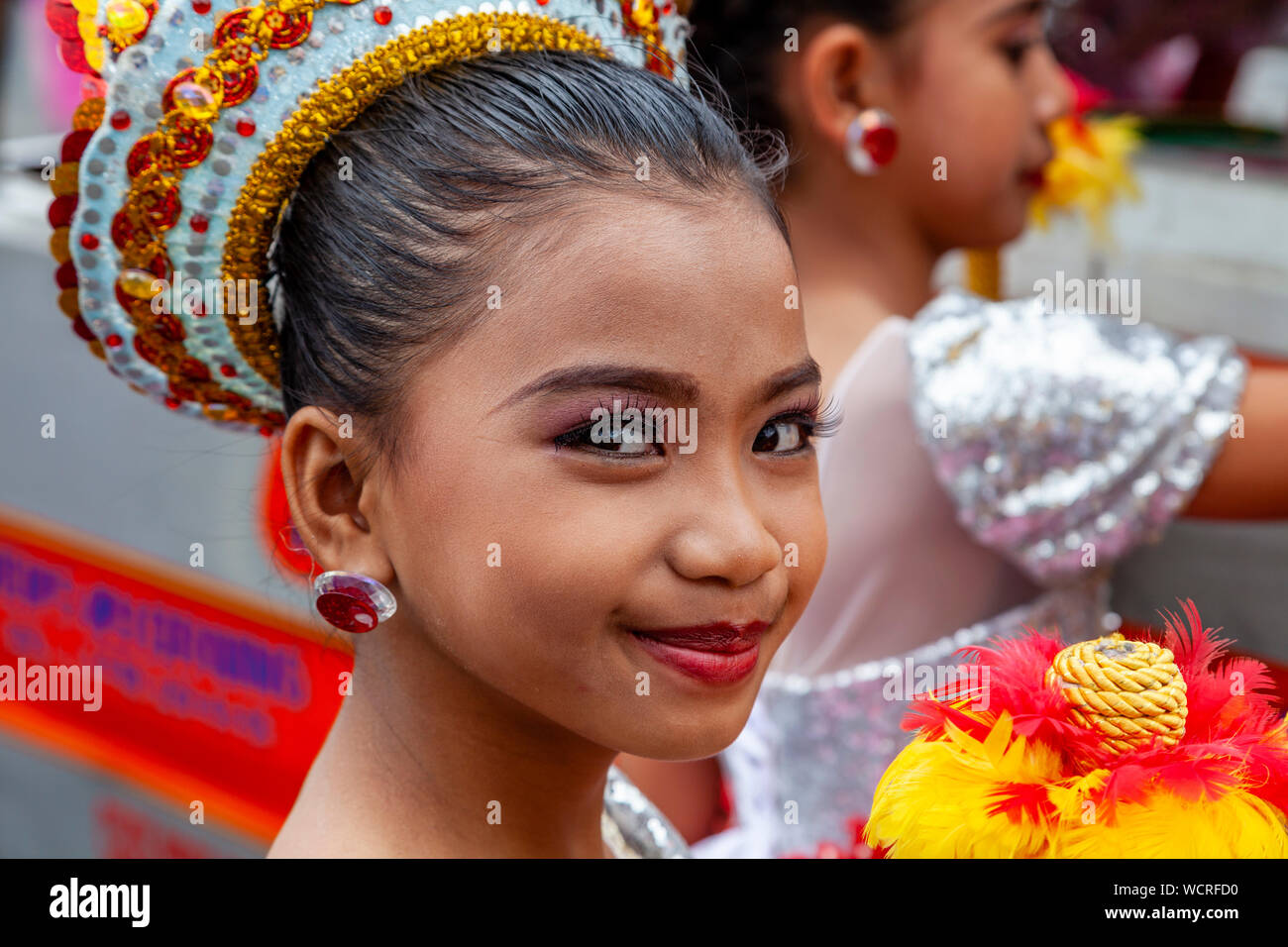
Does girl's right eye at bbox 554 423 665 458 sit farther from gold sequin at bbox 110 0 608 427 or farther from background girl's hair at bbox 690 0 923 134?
background girl's hair at bbox 690 0 923 134

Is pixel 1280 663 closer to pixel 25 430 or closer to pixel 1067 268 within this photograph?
pixel 1067 268

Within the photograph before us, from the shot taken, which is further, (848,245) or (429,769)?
(848,245)

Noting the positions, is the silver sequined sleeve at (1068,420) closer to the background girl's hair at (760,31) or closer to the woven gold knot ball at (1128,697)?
the background girl's hair at (760,31)

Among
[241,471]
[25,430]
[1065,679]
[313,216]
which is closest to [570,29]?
[313,216]

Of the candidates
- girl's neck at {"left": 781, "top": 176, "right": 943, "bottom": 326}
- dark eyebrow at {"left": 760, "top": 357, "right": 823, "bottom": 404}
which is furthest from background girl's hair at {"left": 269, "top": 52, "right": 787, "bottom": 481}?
girl's neck at {"left": 781, "top": 176, "right": 943, "bottom": 326}

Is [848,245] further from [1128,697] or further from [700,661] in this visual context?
[1128,697]

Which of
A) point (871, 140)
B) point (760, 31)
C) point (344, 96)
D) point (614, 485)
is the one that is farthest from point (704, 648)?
point (760, 31)

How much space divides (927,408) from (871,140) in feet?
1.06

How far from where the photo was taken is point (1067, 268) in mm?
2578

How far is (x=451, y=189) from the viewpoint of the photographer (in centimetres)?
93

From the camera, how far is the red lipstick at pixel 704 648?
2.84 feet

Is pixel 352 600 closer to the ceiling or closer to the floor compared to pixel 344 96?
closer to the floor

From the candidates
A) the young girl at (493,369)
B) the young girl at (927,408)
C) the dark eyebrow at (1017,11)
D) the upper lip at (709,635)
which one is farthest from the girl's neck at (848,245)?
the upper lip at (709,635)
